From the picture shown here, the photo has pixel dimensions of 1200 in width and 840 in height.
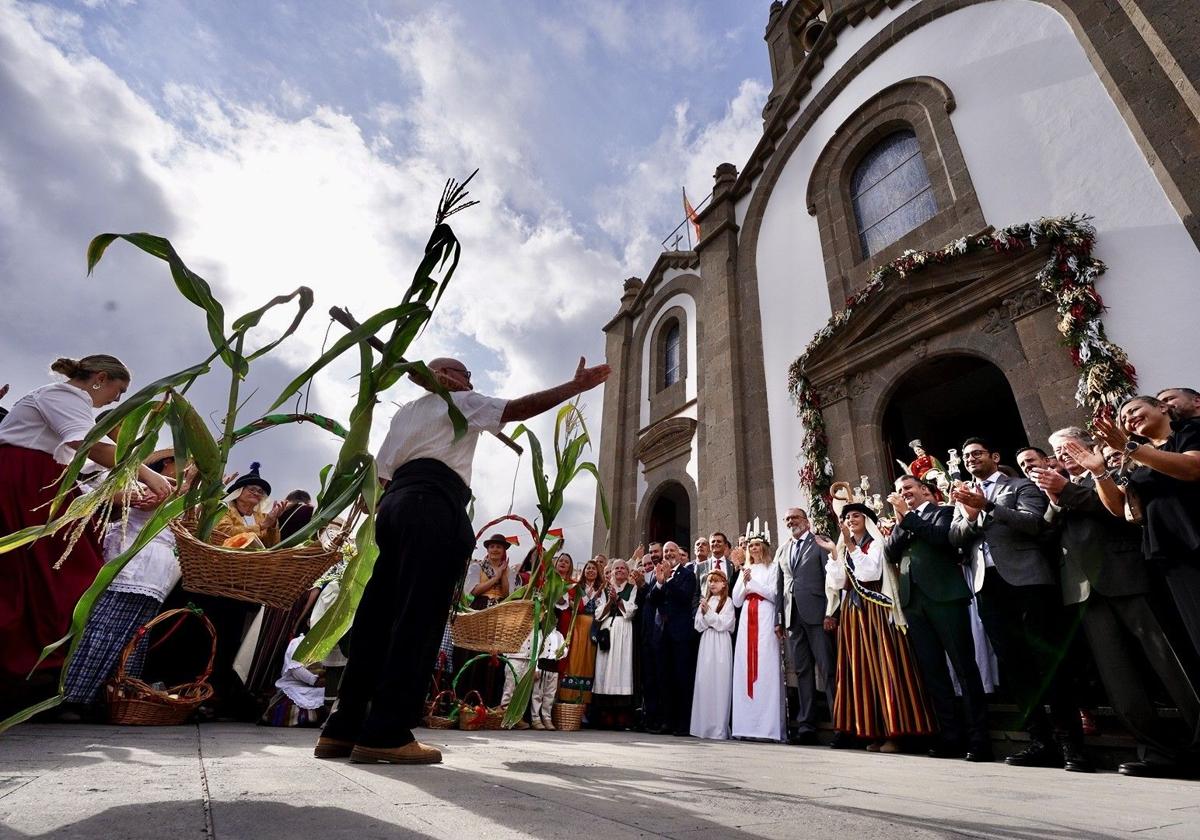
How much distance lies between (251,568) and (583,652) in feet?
17.6

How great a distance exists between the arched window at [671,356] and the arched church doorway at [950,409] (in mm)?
4838

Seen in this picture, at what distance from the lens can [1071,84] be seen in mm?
7809

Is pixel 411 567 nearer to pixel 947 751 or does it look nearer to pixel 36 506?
pixel 36 506

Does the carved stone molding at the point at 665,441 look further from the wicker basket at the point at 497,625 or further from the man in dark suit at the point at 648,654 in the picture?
the wicker basket at the point at 497,625

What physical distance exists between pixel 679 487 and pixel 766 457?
10.3 feet

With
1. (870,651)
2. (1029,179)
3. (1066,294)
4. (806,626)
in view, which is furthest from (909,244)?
(870,651)

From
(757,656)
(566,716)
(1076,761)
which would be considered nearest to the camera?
(1076,761)

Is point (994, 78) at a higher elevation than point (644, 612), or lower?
higher

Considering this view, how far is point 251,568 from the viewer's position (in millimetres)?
2266

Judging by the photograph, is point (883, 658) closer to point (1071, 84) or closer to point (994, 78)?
point (1071, 84)

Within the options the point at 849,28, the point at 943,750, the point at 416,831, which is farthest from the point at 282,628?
the point at 849,28

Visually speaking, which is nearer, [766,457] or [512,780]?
[512,780]

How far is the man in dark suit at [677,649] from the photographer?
6.59 metres

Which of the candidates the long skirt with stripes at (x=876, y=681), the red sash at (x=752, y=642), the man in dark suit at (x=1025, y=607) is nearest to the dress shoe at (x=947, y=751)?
the long skirt with stripes at (x=876, y=681)
